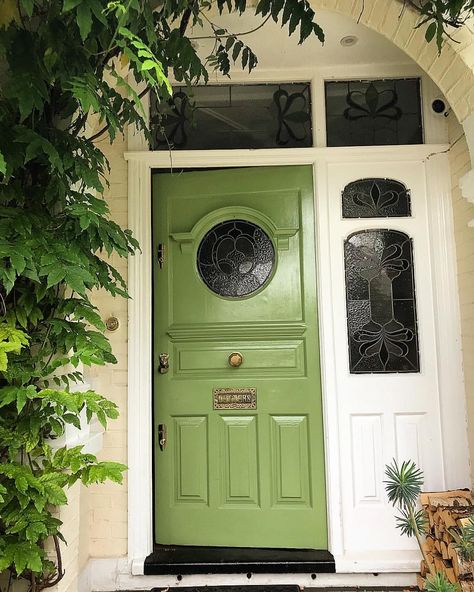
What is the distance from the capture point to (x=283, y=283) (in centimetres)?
236

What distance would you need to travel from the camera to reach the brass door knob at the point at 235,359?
2305 millimetres

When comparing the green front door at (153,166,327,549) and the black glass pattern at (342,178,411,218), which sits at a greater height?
the black glass pattern at (342,178,411,218)

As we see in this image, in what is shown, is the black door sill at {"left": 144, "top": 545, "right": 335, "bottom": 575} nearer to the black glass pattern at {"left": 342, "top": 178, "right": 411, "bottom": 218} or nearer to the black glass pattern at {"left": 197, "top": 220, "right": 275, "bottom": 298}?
the black glass pattern at {"left": 197, "top": 220, "right": 275, "bottom": 298}

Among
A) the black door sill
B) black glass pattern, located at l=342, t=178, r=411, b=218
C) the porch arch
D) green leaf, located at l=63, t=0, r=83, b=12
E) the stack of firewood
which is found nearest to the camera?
green leaf, located at l=63, t=0, r=83, b=12

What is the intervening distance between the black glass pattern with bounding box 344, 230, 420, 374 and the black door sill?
958 millimetres

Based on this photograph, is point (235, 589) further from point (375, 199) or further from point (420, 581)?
point (375, 199)

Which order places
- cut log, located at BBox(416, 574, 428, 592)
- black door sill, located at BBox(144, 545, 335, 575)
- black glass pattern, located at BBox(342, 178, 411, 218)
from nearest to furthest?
cut log, located at BBox(416, 574, 428, 592), black door sill, located at BBox(144, 545, 335, 575), black glass pattern, located at BBox(342, 178, 411, 218)

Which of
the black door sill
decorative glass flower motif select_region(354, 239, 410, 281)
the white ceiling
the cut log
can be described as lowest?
the cut log

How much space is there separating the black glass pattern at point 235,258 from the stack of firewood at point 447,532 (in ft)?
4.41

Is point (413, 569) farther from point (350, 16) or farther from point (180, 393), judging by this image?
point (350, 16)

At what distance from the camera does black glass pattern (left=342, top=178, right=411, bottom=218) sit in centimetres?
236

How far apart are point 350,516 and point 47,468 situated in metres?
1.59

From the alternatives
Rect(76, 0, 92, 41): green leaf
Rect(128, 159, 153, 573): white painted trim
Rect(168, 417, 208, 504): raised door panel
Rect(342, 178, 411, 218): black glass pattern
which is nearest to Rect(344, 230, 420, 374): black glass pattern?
Rect(342, 178, 411, 218): black glass pattern

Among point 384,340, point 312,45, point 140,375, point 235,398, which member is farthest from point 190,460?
point 312,45
